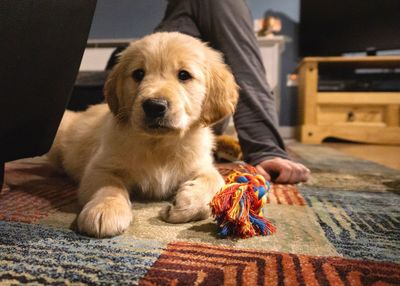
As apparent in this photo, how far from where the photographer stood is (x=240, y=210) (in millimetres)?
859

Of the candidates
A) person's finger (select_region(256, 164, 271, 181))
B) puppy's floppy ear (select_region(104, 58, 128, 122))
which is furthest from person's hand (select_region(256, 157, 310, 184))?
puppy's floppy ear (select_region(104, 58, 128, 122))

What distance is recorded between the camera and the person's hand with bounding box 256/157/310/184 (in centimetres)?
155

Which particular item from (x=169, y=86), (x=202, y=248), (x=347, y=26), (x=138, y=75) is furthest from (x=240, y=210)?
(x=347, y=26)

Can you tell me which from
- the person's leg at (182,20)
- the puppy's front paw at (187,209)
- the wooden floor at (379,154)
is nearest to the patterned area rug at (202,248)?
the puppy's front paw at (187,209)

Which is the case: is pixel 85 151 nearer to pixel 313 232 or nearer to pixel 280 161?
pixel 280 161

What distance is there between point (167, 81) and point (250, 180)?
0.44m

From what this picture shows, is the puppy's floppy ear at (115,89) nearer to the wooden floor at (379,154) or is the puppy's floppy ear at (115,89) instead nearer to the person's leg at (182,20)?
the person's leg at (182,20)

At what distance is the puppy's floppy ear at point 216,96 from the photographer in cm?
129

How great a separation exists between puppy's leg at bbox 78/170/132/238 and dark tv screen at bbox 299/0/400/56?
4402 millimetres

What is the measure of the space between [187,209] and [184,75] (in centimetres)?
49

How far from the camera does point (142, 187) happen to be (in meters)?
1.19

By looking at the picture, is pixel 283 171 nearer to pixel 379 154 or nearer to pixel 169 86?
pixel 169 86

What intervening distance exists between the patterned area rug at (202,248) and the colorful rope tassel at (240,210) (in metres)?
0.03

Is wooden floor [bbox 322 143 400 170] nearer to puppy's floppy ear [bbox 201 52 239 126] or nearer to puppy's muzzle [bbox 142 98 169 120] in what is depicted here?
puppy's floppy ear [bbox 201 52 239 126]
